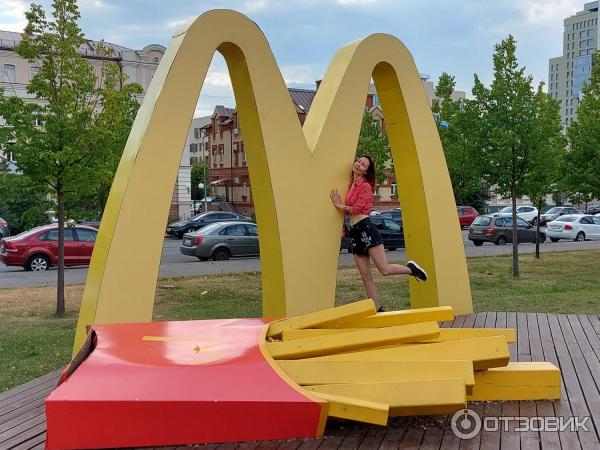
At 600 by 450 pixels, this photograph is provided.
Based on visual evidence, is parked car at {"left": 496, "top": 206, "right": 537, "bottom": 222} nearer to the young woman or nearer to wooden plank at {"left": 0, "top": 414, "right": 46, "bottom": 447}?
the young woman

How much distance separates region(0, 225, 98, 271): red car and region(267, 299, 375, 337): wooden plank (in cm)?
1608

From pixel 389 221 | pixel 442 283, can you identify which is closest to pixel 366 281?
pixel 442 283

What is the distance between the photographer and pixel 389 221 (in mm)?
27203

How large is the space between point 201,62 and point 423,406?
340cm

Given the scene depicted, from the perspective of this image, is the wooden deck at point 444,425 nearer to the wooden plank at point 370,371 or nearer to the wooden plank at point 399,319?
the wooden plank at point 370,371

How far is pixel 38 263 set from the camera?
67.0 feet

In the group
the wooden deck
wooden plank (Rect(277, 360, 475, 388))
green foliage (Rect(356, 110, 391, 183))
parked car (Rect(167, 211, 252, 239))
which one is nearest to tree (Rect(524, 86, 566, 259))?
the wooden deck

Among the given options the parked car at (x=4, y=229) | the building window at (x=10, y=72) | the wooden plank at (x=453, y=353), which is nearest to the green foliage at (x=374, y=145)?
the parked car at (x=4, y=229)

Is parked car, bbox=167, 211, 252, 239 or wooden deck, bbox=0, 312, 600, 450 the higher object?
wooden deck, bbox=0, 312, 600, 450

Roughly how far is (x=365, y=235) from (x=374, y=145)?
27376 millimetres

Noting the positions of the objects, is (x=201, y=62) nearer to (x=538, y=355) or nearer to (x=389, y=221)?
(x=538, y=355)

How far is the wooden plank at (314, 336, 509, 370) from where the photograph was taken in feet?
14.5

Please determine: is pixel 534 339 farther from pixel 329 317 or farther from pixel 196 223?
pixel 196 223

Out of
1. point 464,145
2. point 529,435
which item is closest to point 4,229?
point 464,145
